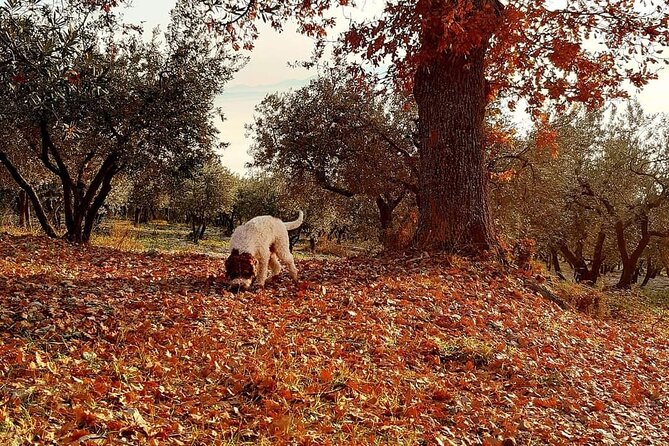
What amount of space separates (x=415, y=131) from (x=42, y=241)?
1349cm

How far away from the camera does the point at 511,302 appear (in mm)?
9039

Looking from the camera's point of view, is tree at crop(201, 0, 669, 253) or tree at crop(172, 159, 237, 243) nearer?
tree at crop(201, 0, 669, 253)

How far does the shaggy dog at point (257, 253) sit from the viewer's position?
788 centimetres

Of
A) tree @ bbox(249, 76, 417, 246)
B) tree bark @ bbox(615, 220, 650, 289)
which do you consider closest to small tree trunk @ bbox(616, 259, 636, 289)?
tree bark @ bbox(615, 220, 650, 289)

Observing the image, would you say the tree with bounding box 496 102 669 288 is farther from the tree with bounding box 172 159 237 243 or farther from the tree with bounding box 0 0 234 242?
the tree with bounding box 172 159 237 243

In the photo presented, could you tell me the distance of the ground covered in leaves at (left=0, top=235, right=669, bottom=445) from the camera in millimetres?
3797

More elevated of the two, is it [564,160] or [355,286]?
[564,160]

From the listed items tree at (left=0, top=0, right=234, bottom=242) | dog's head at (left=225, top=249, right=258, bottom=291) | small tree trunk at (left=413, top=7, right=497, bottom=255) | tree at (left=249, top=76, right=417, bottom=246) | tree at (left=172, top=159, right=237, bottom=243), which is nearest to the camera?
dog's head at (left=225, top=249, right=258, bottom=291)

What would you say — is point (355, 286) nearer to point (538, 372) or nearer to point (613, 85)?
point (538, 372)

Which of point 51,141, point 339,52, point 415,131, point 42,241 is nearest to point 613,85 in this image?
point 339,52

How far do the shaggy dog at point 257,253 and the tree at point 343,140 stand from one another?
9945mm

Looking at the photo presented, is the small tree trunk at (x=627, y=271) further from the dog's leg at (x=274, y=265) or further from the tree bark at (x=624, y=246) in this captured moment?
the dog's leg at (x=274, y=265)

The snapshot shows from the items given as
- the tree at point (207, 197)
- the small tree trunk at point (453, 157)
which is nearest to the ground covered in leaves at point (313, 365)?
the small tree trunk at point (453, 157)

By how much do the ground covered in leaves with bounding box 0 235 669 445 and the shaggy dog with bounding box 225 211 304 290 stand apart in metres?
0.32
